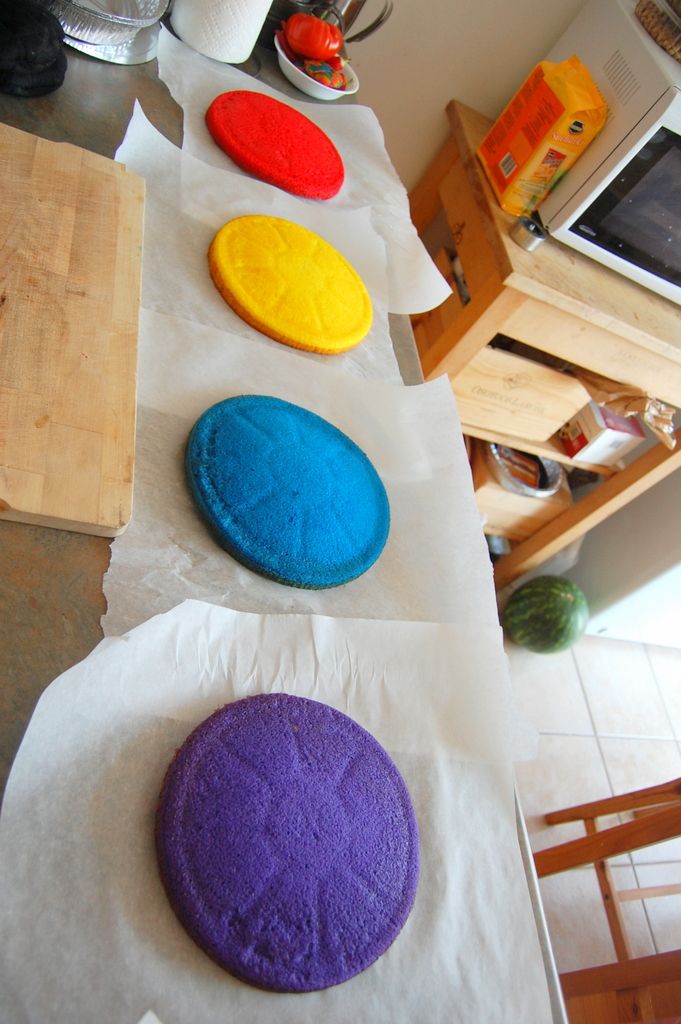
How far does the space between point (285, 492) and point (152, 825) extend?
A: 0.30 meters

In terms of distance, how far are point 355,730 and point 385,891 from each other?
0.37 feet

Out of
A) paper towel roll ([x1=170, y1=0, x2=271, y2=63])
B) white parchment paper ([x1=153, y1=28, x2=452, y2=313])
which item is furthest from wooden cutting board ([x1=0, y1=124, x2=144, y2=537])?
paper towel roll ([x1=170, y1=0, x2=271, y2=63])

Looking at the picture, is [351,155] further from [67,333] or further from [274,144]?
[67,333]

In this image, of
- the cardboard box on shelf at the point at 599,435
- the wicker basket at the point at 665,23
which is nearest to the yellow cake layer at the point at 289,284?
the wicker basket at the point at 665,23

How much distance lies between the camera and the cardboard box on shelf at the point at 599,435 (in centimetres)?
141

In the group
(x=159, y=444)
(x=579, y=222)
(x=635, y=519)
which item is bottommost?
(x=635, y=519)

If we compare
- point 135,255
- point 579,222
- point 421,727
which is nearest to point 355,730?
point 421,727

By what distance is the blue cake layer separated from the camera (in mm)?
595

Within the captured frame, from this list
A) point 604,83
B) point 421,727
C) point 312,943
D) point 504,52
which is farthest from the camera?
point 504,52

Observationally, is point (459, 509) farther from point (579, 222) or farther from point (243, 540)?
point (579, 222)

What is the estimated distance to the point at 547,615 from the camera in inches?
Result: 70.6

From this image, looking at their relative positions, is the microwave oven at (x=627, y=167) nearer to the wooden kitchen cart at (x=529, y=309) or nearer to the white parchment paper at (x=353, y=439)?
the wooden kitchen cart at (x=529, y=309)

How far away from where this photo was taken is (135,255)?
674 millimetres

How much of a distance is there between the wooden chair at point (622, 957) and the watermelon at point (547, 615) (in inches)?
17.4
